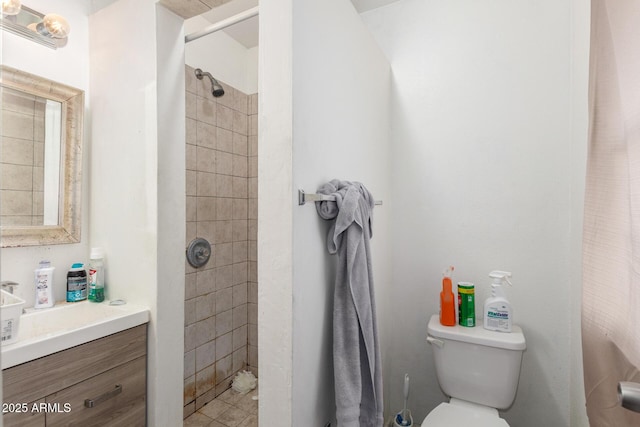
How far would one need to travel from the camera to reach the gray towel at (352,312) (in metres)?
1.11

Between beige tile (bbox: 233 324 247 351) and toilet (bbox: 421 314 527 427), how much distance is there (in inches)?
55.4

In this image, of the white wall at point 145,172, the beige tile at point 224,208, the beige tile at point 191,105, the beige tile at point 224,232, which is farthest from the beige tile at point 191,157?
the white wall at point 145,172

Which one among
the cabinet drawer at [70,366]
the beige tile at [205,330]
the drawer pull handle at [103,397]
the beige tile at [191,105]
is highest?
the beige tile at [191,105]

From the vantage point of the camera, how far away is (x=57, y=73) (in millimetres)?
1468

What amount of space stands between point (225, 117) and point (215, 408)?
6.11 ft

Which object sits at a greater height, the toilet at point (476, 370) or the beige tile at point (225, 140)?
the beige tile at point (225, 140)

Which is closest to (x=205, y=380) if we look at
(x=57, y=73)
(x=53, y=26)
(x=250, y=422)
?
(x=250, y=422)

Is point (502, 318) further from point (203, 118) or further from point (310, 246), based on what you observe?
point (203, 118)

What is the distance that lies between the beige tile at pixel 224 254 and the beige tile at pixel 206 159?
50cm

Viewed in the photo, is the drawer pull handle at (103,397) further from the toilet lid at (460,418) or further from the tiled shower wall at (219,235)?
the toilet lid at (460,418)

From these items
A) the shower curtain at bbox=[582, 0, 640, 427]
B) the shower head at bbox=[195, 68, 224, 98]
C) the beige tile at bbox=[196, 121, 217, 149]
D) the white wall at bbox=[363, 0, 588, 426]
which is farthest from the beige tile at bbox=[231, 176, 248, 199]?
the shower curtain at bbox=[582, 0, 640, 427]

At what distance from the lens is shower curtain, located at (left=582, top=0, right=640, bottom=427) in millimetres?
583

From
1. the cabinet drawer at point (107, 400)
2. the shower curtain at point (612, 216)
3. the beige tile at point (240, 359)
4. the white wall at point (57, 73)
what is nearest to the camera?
the shower curtain at point (612, 216)

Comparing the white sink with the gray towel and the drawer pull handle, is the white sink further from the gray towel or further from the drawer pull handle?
the gray towel
